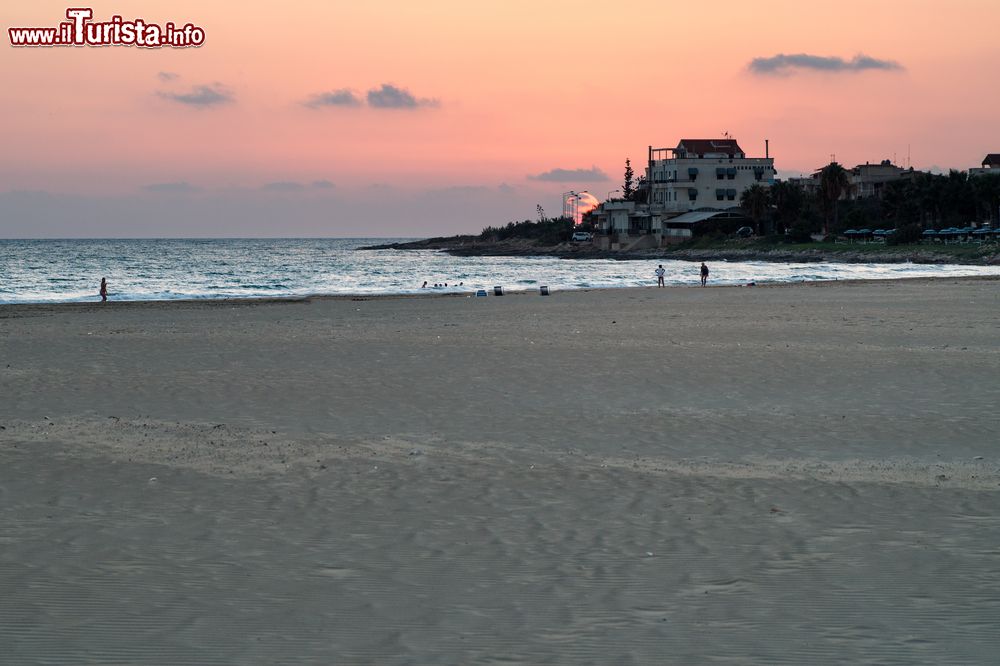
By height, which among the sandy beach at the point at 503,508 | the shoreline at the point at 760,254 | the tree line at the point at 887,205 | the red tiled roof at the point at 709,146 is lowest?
the sandy beach at the point at 503,508

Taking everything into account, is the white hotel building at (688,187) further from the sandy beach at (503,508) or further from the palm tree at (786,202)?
the sandy beach at (503,508)

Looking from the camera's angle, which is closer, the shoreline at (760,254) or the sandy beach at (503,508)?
the sandy beach at (503,508)

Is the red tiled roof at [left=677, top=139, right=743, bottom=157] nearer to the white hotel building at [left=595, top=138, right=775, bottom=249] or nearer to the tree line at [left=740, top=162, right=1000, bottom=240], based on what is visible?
the white hotel building at [left=595, top=138, right=775, bottom=249]

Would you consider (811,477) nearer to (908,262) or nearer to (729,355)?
(729,355)

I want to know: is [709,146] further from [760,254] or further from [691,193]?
[760,254]

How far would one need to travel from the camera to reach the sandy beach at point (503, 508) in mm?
5859

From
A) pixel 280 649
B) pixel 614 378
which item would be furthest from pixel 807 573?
pixel 614 378

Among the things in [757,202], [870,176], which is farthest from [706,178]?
[870,176]

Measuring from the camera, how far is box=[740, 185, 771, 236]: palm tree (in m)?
115

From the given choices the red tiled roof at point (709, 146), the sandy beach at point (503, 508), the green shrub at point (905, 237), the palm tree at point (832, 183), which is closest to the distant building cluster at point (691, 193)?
the red tiled roof at point (709, 146)

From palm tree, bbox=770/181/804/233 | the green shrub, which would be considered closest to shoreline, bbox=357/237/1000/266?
the green shrub

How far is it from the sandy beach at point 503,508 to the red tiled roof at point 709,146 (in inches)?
4629

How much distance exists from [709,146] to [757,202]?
67.4 ft

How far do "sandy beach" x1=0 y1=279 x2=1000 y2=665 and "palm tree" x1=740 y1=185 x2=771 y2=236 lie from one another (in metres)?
99.6
